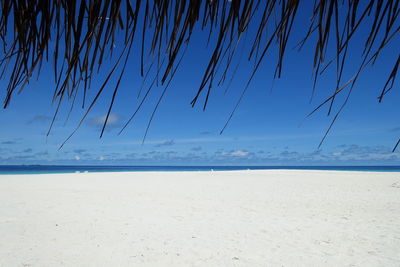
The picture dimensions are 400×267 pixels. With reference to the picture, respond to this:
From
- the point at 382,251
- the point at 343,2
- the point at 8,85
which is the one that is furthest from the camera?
the point at 382,251

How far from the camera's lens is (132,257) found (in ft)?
15.2

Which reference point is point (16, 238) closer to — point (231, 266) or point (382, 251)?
point (231, 266)

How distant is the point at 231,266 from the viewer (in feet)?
14.2

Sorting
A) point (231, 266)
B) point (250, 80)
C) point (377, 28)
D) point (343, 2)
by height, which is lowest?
point (231, 266)

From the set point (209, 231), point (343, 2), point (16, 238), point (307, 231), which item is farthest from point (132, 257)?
point (343, 2)

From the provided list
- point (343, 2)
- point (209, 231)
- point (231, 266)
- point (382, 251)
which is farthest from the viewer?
point (209, 231)

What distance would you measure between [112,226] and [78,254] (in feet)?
5.81

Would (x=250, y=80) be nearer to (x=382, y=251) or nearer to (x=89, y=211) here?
(x=382, y=251)

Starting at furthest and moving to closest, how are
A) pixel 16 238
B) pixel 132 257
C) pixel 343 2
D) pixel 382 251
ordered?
pixel 16 238, pixel 382 251, pixel 132 257, pixel 343 2

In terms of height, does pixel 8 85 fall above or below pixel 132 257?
above

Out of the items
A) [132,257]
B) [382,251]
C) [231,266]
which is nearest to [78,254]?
[132,257]

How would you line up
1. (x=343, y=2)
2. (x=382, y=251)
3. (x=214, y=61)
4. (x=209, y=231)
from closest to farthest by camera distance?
(x=214, y=61) < (x=343, y=2) < (x=382, y=251) < (x=209, y=231)

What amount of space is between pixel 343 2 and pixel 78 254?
524 cm

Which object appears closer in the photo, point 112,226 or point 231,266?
point 231,266
